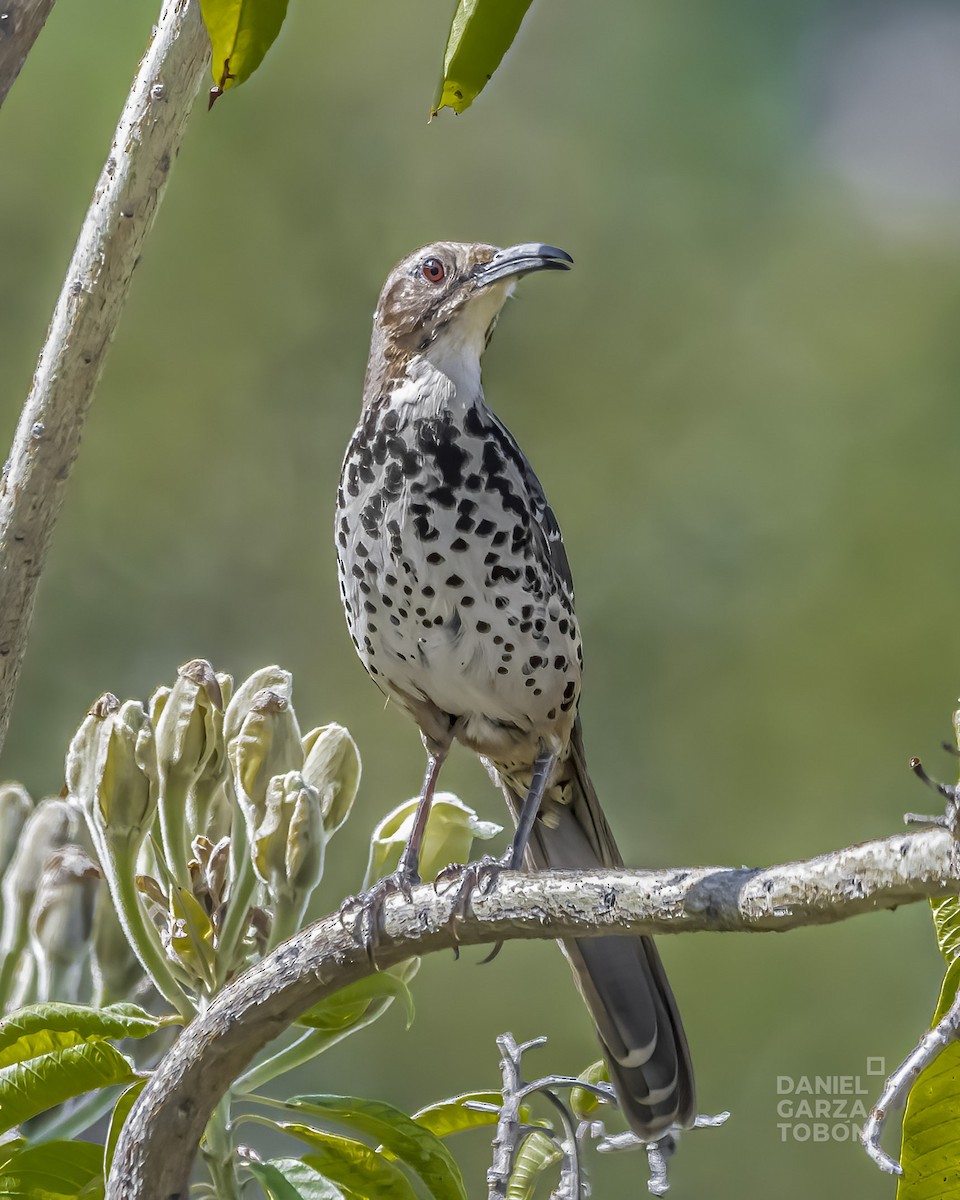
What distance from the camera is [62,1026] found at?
6.04ft

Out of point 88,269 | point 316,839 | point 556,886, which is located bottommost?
point 556,886

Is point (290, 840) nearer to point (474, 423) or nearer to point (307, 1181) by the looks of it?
point (307, 1181)

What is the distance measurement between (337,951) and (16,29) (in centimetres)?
132

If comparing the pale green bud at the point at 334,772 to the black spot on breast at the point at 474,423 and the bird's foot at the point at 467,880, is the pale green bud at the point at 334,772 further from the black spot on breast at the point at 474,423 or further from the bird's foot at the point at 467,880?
the black spot on breast at the point at 474,423

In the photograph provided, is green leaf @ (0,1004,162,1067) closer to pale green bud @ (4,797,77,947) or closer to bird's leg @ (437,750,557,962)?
pale green bud @ (4,797,77,947)

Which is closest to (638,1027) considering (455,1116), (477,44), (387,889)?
(455,1116)

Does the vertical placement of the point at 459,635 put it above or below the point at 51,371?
below

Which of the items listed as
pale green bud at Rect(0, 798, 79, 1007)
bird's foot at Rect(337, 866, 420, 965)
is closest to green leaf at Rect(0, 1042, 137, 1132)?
pale green bud at Rect(0, 798, 79, 1007)

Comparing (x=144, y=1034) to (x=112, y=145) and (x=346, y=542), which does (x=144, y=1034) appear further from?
(x=112, y=145)

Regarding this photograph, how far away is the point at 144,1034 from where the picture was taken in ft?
6.28

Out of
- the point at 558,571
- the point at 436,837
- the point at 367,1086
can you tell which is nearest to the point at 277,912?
the point at 436,837

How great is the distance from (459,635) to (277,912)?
0.80m

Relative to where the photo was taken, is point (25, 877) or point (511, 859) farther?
point (511, 859)

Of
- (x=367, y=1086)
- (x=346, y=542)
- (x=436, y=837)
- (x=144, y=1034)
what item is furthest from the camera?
(x=367, y=1086)
